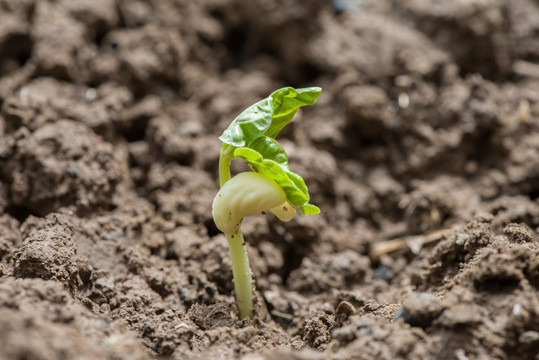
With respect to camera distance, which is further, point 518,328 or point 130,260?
point 130,260

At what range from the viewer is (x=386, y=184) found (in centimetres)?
304

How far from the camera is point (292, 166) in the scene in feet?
9.22

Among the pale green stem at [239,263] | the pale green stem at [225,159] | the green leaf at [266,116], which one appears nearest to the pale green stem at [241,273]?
the pale green stem at [239,263]

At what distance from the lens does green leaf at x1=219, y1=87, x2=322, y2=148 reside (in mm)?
1787

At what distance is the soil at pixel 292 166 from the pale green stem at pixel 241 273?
64 mm

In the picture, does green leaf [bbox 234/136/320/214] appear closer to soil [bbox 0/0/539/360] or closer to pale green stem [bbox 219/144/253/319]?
pale green stem [bbox 219/144/253/319]

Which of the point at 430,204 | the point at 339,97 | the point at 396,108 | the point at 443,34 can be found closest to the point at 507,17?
the point at 443,34

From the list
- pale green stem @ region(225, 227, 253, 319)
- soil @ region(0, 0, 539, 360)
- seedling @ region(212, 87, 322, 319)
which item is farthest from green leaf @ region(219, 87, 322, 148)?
soil @ region(0, 0, 539, 360)

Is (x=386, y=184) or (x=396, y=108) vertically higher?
(x=396, y=108)

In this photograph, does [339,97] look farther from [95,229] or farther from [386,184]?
[95,229]

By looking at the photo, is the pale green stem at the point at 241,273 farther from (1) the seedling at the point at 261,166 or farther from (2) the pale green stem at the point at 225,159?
(2) the pale green stem at the point at 225,159

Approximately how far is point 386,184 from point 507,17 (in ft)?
5.31

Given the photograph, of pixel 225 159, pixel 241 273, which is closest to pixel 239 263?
pixel 241 273

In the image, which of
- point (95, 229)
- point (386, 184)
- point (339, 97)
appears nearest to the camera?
point (95, 229)
